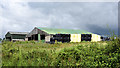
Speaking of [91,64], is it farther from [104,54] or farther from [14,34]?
[14,34]

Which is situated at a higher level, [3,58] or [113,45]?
[113,45]

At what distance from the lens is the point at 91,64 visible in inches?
236

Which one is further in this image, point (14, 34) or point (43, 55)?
point (14, 34)

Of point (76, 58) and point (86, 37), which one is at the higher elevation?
point (86, 37)

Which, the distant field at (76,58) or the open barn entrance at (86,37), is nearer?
the distant field at (76,58)

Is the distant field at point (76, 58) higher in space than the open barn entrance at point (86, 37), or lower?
lower

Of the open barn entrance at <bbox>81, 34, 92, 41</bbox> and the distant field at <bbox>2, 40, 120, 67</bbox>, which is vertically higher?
the open barn entrance at <bbox>81, 34, 92, 41</bbox>

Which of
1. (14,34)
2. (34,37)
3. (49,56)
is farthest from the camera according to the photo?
(14,34)

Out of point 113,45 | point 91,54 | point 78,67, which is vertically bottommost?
point 78,67

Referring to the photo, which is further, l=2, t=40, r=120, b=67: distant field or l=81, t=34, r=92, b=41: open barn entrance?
l=81, t=34, r=92, b=41: open barn entrance

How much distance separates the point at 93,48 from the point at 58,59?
2.18 m

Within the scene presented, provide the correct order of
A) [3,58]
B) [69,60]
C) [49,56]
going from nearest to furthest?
1. [69,60]
2. [49,56]
3. [3,58]

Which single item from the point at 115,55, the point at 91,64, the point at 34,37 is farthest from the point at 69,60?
the point at 34,37

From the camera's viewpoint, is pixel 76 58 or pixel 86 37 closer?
pixel 76 58
